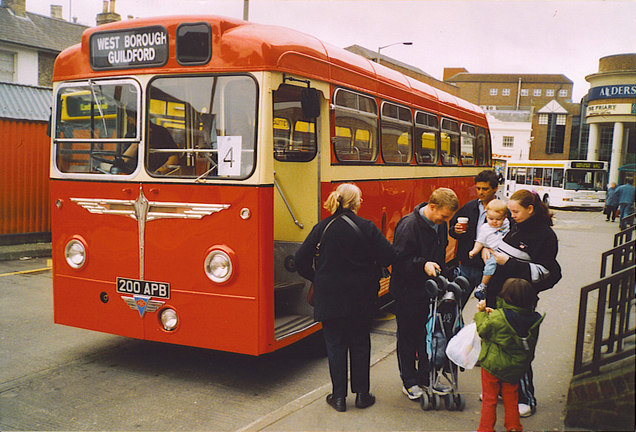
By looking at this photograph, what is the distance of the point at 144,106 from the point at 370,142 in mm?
2972

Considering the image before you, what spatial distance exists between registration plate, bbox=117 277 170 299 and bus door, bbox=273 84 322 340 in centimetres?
117

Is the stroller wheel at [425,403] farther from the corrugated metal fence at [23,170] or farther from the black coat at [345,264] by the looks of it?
the corrugated metal fence at [23,170]

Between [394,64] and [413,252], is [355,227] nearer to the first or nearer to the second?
[413,252]

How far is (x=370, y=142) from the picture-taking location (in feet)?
23.1

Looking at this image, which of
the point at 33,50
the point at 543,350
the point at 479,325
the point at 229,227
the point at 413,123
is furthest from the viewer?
the point at 33,50

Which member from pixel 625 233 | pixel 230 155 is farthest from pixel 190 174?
pixel 625 233

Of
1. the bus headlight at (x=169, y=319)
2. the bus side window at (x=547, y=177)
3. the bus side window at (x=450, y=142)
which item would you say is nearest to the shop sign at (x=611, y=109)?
the bus side window at (x=547, y=177)

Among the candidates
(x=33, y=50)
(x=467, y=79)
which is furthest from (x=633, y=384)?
(x=467, y=79)

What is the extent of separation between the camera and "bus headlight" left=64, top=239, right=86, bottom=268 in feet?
17.9

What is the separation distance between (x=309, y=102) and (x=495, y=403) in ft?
9.72

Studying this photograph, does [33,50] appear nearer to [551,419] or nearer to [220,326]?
[220,326]

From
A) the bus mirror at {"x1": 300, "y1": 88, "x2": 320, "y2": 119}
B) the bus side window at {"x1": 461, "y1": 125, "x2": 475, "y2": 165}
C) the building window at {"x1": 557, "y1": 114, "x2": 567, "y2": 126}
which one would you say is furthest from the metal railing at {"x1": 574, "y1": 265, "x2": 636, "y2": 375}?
the building window at {"x1": 557, "y1": 114, "x2": 567, "y2": 126}

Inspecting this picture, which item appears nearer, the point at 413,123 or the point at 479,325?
the point at 479,325

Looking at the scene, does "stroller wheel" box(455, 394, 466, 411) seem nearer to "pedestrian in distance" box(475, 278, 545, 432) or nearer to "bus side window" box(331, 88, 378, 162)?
"pedestrian in distance" box(475, 278, 545, 432)
